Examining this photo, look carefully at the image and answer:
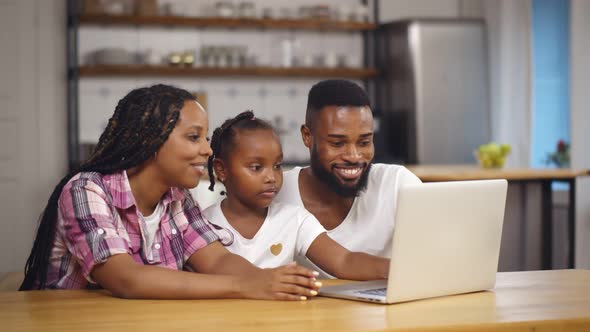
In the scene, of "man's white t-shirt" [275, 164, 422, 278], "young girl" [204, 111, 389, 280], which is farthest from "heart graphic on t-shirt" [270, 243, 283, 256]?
"man's white t-shirt" [275, 164, 422, 278]

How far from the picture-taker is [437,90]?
604cm

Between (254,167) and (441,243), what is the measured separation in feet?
2.02

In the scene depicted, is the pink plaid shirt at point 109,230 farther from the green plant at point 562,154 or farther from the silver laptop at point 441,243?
the green plant at point 562,154

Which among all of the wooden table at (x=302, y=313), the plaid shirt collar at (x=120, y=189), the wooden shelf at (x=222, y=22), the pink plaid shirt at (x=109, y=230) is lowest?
the wooden table at (x=302, y=313)

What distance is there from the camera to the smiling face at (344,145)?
2.23 metres

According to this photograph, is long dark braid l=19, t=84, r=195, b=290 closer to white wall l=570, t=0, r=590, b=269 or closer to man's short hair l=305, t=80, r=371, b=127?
man's short hair l=305, t=80, r=371, b=127

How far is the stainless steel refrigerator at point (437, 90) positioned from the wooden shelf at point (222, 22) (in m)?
0.41

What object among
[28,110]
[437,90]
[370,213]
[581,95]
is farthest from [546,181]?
[28,110]

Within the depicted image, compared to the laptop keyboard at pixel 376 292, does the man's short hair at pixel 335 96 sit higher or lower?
higher

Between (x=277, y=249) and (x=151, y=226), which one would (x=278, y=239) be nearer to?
(x=277, y=249)

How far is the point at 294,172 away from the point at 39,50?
13.1 ft

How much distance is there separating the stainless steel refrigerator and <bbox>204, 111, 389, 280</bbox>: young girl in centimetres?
387

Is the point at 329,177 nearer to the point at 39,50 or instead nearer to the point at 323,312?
the point at 323,312

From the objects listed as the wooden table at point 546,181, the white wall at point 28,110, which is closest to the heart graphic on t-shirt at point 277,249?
the wooden table at point 546,181
